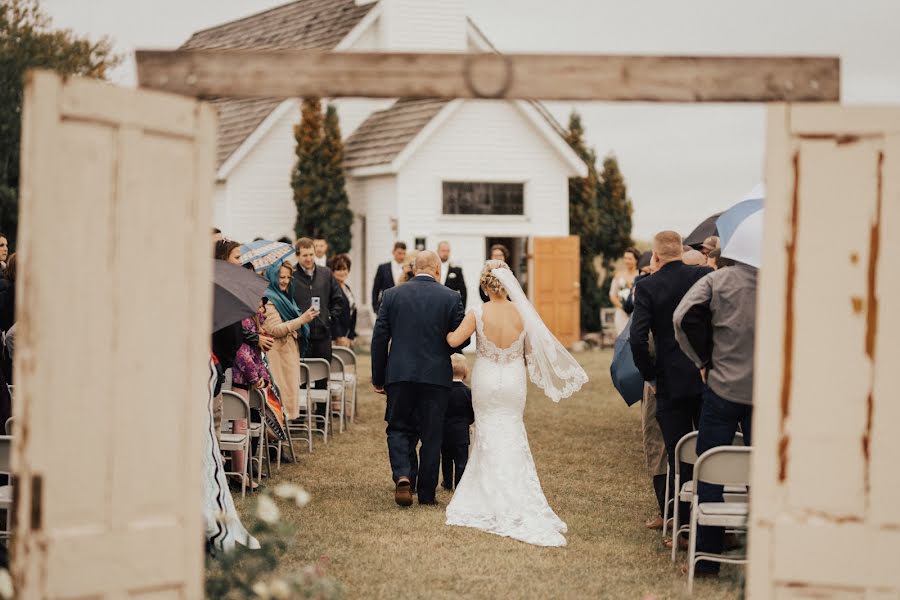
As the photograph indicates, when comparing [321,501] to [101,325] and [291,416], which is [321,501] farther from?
[101,325]

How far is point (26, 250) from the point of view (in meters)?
4.52

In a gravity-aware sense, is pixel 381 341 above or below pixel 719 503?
above

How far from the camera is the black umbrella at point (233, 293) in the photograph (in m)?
8.67

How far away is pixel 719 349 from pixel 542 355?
250cm

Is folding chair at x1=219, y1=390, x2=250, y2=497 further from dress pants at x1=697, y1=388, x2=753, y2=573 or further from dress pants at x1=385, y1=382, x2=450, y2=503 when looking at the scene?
dress pants at x1=697, y1=388, x2=753, y2=573

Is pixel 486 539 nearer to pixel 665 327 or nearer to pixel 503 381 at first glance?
pixel 503 381

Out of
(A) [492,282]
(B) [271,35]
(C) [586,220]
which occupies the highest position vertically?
(B) [271,35]

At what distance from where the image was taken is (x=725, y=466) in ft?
23.8

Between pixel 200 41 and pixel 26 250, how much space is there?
3713cm

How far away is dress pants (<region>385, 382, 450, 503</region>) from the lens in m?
10.5

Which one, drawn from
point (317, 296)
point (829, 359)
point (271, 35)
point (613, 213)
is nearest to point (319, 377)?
point (317, 296)

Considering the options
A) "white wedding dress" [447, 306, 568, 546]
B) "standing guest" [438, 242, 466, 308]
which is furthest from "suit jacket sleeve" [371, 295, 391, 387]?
"standing guest" [438, 242, 466, 308]

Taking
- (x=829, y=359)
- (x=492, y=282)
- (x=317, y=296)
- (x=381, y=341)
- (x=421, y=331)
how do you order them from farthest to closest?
(x=317, y=296)
(x=381, y=341)
(x=421, y=331)
(x=492, y=282)
(x=829, y=359)

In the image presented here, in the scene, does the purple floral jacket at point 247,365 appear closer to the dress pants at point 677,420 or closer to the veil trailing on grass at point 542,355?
the veil trailing on grass at point 542,355
